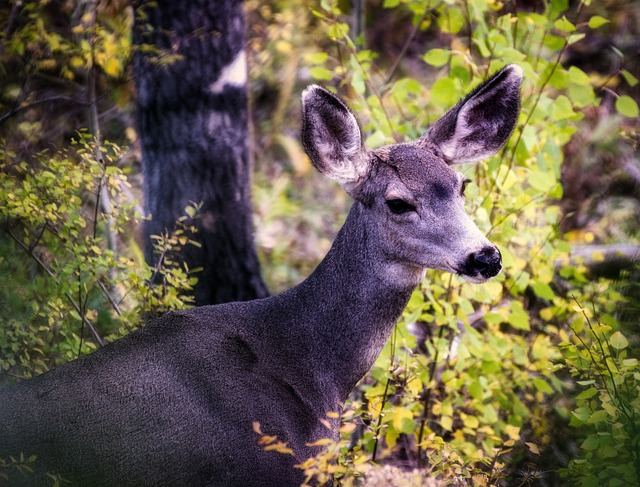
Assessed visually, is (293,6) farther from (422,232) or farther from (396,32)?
(422,232)

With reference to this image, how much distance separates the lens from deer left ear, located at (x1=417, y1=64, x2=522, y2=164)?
4566 mm

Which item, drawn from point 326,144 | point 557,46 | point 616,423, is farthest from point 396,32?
point 616,423

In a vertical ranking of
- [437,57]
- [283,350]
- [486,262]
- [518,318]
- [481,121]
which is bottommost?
[518,318]

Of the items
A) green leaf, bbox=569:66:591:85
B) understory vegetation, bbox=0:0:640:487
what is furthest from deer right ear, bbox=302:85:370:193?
green leaf, bbox=569:66:591:85

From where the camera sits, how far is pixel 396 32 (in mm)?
13297

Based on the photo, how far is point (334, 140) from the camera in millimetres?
4363

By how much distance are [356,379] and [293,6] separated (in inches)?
341

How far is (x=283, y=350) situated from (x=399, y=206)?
39.1 inches

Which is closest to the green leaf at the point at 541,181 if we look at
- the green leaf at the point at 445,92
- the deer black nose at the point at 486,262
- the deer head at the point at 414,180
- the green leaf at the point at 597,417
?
the deer head at the point at 414,180

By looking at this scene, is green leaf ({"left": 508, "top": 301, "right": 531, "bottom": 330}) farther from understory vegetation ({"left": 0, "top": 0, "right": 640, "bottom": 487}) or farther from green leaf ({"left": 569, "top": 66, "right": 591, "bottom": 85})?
green leaf ({"left": 569, "top": 66, "right": 591, "bottom": 85})

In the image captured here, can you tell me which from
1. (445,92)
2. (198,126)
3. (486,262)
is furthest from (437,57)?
(198,126)

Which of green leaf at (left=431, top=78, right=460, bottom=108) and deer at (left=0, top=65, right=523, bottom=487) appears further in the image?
green leaf at (left=431, top=78, right=460, bottom=108)

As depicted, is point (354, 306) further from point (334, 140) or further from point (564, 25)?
point (564, 25)

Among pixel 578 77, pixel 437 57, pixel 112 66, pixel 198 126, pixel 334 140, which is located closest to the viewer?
pixel 334 140
